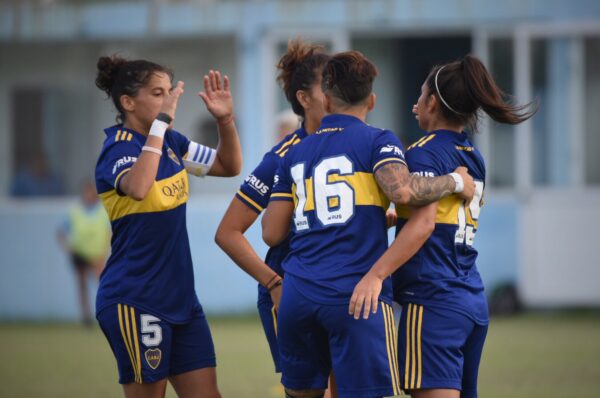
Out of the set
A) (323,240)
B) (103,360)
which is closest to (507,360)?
(103,360)

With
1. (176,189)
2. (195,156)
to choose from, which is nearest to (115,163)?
(176,189)

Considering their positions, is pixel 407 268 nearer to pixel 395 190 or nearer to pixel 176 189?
pixel 395 190

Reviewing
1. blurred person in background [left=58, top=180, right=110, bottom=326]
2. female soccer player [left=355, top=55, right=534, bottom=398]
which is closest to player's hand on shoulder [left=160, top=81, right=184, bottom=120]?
female soccer player [left=355, top=55, right=534, bottom=398]

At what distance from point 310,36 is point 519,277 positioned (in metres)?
4.28

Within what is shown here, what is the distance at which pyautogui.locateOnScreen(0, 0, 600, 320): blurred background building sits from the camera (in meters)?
14.4

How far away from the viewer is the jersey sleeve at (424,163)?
4531mm

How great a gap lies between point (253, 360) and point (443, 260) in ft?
20.1

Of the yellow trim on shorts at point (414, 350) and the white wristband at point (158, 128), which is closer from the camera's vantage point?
the yellow trim on shorts at point (414, 350)

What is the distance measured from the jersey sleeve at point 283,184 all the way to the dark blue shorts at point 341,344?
0.39 meters

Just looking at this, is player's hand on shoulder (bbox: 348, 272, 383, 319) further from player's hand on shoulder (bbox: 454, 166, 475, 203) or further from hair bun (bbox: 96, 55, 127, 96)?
hair bun (bbox: 96, 55, 127, 96)

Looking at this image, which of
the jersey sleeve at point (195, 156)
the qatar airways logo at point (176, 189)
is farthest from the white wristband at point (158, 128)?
the jersey sleeve at point (195, 156)

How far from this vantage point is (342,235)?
4430 mm

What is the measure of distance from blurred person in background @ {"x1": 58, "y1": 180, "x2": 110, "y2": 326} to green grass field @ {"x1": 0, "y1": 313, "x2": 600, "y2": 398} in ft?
2.12

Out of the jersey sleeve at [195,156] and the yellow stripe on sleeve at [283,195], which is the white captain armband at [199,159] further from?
the yellow stripe on sleeve at [283,195]
